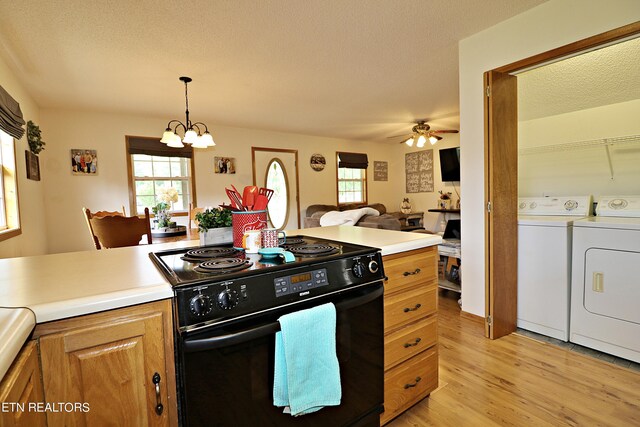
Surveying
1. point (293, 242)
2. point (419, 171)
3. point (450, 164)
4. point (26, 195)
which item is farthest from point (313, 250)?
point (419, 171)

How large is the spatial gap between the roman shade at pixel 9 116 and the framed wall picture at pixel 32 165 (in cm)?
75

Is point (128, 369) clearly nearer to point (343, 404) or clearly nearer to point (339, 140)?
point (343, 404)

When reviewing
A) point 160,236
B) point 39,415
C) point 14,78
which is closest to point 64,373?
point 39,415

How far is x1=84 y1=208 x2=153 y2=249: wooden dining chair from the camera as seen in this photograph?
252cm

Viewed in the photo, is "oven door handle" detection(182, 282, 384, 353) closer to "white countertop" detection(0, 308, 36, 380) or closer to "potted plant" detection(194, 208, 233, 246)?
"white countertop" detection(0, 308, 36, 380)

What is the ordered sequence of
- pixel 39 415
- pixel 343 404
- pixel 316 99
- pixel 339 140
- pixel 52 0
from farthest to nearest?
pixel 339 140 < pixel 316 99 < pixel 52 0 < pixel 343 404 < pixel 39 415

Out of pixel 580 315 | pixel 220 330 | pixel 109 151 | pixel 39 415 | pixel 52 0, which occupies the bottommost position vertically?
pixel 580 315

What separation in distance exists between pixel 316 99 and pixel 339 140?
2.91 metres

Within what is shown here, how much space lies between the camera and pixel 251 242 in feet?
4.42

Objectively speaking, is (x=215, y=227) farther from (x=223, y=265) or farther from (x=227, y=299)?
(x=227, y=299)

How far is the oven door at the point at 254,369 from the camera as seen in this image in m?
0.92

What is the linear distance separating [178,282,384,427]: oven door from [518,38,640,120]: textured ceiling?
2.57 meters

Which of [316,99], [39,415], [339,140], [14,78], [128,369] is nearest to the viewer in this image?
[39,415]

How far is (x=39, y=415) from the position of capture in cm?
74
